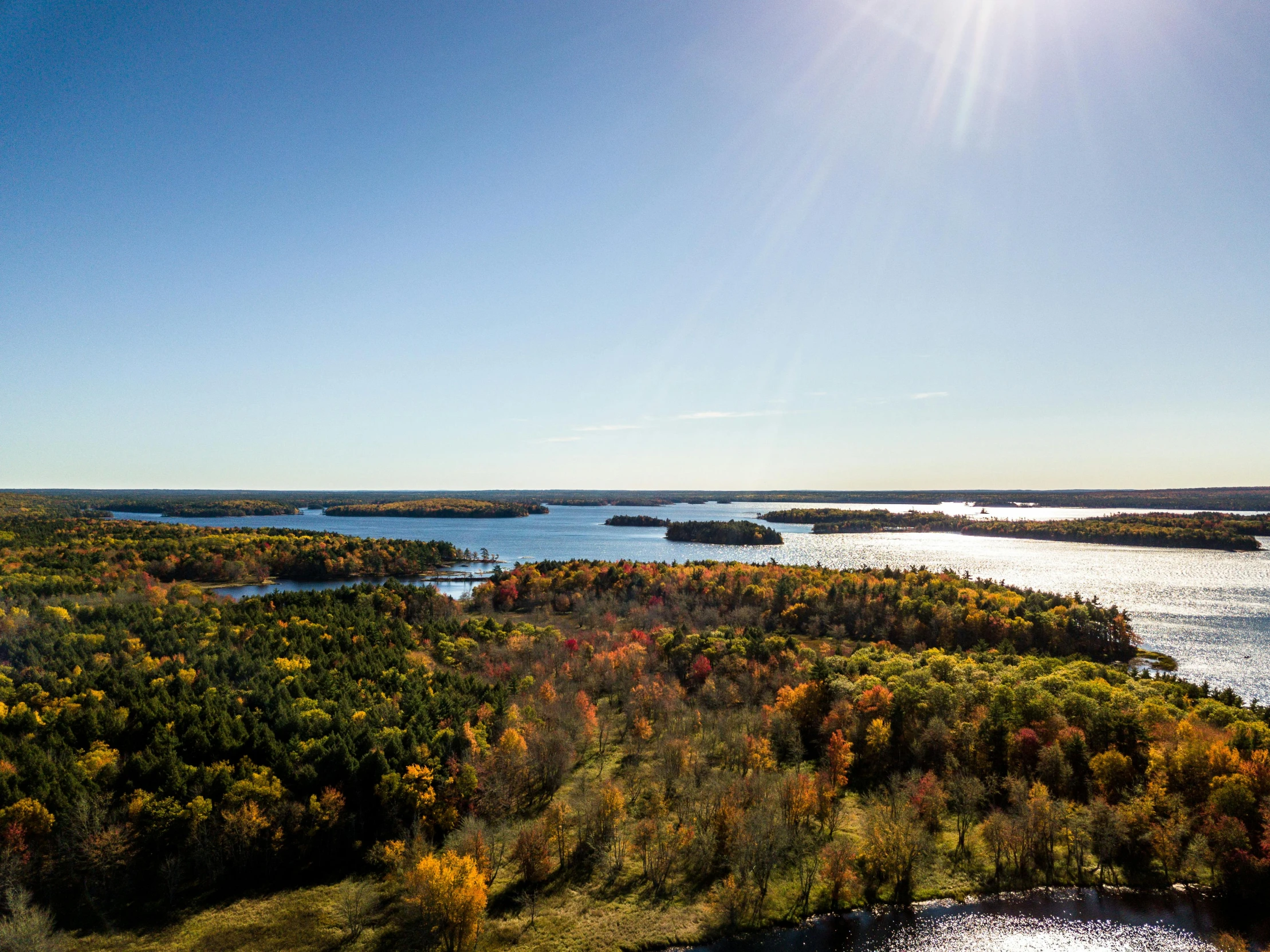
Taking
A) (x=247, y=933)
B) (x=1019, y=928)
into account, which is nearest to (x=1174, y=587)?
(x=1019, y=928)

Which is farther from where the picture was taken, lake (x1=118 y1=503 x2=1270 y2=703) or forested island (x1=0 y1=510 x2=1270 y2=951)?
lake (x1=118 y1=503 x2=1270 y2=703)

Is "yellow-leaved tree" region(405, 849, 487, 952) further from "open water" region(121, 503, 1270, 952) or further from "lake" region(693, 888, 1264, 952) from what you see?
"lake" region(693, 888, 1264, 952)

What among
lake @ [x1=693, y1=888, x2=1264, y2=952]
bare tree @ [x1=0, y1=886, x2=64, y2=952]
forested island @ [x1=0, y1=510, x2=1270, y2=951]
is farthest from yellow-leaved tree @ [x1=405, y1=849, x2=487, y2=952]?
bare tree @ [x1=0, y1=886, x2=64, y2=952]

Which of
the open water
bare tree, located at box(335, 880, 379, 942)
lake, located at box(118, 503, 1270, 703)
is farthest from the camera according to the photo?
lake, located at box(118, 503, 1270, 703)

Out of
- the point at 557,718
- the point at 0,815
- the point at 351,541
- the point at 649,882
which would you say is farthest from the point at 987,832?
the point at 351,541

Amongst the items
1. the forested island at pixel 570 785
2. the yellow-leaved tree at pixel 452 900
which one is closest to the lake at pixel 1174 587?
the forested island at pixel 570 785

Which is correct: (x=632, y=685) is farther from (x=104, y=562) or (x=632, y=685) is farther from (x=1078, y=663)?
(x=104, y=562)
